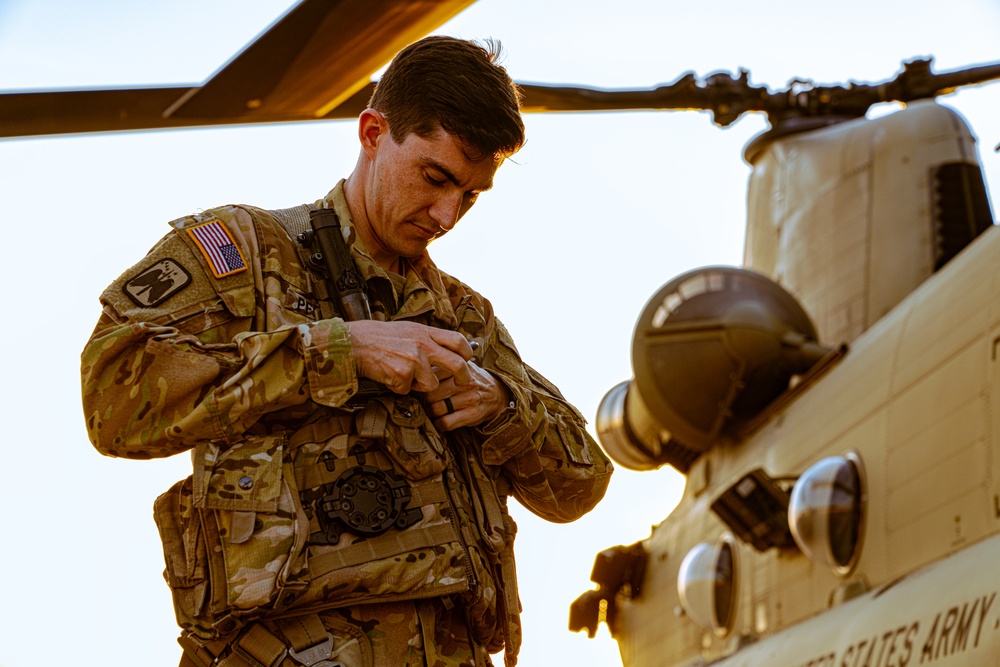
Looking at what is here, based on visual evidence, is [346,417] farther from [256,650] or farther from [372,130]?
[372,130]

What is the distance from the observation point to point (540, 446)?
251cm

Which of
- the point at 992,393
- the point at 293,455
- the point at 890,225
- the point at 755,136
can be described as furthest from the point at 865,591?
the point at 755,136

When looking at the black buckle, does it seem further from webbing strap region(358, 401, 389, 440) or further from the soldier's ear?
the soldier's ear

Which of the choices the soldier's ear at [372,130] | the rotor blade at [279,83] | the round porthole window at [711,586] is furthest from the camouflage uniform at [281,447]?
the round porthole window at [711,586]

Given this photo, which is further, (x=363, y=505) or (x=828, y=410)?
(x=828, y=410)

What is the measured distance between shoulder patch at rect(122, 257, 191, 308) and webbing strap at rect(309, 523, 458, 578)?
0.53 m

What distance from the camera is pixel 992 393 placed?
4586mm

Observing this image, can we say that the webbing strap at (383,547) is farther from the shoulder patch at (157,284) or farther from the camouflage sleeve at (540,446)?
the shoulder patch at (157,284)

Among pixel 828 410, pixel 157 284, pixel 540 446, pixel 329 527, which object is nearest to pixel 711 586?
pixel 828 410

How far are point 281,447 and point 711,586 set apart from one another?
5.32 m

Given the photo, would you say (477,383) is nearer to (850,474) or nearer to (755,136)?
(850,474)

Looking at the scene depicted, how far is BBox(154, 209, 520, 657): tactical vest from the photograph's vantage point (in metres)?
2.17

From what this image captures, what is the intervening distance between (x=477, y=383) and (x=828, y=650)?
3.32 meters

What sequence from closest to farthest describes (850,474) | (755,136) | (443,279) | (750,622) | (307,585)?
1. (307,585)
2. (443,279)
3. (850,474)
4. (750,622)
5. (755,136)
